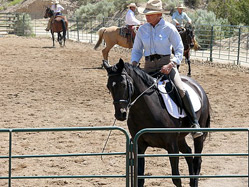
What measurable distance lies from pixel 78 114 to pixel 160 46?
489cm

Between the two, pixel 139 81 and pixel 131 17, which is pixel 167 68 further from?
pixel 131 17

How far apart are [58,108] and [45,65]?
554 centimetres

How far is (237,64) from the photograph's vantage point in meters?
17.7

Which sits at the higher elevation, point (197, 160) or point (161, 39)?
point (161, 39)

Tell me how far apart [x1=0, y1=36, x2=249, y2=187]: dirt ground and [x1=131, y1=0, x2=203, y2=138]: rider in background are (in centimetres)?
109

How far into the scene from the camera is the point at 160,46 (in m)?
6.53

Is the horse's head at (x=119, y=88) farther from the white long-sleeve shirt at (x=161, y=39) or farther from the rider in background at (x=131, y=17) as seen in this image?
the rider in background at (x=131, y=17)

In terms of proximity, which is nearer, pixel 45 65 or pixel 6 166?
pixel 6 166

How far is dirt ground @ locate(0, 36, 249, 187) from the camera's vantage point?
7602mm

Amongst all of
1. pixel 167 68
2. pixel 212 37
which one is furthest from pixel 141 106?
pixel 212 37

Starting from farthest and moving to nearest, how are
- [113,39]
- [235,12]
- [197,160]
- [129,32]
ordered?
[235,12], [113,39], [129,32], [197,160]

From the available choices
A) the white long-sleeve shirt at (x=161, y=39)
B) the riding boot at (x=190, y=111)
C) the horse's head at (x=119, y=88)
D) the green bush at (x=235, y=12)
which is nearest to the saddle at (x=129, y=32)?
the green bush at (x=235, y=12)

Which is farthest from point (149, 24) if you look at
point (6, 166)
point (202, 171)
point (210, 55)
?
point (210, 55)

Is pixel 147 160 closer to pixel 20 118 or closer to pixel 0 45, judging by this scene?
pixel 20 118
